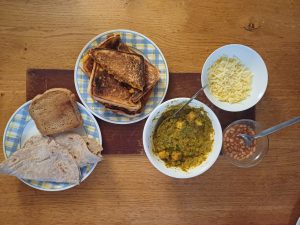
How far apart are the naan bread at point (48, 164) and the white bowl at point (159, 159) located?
1.17 ft

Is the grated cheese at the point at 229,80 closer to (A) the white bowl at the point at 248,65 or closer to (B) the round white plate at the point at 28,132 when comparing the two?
(A) the white bowl at the point at 248,65

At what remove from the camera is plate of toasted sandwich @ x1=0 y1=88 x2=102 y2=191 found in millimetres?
1662

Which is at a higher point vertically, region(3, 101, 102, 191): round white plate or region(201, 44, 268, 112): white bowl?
region(201, 44, 268, 112): white bowl

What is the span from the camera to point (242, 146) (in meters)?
1.78

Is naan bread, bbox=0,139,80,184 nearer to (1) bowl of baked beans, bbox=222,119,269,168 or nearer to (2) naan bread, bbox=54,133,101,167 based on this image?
(2) naan bread, bbox=54,133,101,167

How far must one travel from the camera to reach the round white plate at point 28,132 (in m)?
1.70

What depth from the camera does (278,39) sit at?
1850 mm

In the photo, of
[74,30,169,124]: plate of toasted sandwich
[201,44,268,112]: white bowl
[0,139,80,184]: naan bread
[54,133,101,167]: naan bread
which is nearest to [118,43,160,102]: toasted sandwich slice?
[74,30,169,124]: plate of toasted sandwich

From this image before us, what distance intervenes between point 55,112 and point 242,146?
0.91 meters

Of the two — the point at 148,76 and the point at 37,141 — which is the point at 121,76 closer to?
the point at 148,76

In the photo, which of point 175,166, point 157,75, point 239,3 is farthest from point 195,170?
point 239,3

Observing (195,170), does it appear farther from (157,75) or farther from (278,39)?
(278,39)

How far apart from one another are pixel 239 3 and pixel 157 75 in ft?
1.89

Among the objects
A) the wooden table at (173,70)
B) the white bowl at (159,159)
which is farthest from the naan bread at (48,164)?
the white bowl at (159,159)
